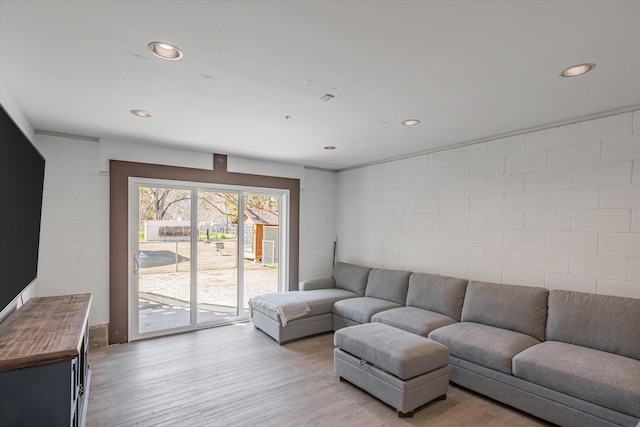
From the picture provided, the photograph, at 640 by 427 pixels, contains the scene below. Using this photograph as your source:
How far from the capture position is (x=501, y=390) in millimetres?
2639

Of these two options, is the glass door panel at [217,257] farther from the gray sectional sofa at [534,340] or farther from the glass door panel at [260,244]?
the gray sectional sofa at [534,340]

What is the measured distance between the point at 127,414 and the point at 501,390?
9.85ft

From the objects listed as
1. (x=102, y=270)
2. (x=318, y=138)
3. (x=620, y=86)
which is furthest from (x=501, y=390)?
(x=102, y=270)

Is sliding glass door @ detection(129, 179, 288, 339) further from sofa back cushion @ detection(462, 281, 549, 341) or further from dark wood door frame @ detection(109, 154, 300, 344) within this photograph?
sofa back cushion @ detection(462, 281, 549, 341)

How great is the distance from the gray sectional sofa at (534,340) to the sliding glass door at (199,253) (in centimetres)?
124

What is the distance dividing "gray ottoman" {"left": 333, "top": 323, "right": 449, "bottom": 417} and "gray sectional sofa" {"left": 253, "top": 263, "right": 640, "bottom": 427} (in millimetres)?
370

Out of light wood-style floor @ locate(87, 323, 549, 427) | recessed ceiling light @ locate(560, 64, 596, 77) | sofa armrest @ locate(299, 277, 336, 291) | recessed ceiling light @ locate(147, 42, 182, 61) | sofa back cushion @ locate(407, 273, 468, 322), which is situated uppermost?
recessed ceiling light @ locate(147, 42, 182, 61)

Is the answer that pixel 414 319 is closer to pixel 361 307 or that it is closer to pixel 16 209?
pixel 361 307

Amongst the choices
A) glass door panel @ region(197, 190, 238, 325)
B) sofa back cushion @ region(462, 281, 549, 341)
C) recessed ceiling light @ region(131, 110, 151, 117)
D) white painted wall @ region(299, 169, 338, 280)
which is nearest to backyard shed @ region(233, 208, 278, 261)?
glass door panel @ region(197, 190, 238, 325)

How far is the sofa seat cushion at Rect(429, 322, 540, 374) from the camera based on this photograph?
8.64 feet

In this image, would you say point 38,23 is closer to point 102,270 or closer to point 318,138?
point 318,138

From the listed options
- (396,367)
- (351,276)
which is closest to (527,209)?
(396,367)

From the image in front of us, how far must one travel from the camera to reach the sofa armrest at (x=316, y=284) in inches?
195

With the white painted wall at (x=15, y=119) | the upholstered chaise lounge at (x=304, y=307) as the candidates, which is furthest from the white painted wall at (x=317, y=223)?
the white painted wall at (x=15, y=119)
